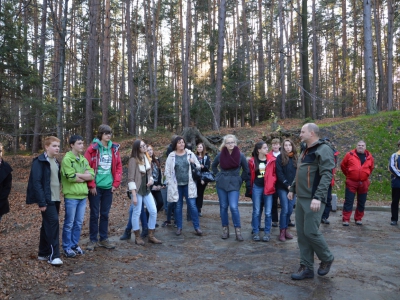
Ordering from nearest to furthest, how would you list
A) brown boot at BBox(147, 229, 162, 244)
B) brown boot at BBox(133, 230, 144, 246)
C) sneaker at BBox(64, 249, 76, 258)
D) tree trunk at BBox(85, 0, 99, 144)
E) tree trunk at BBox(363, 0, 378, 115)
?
sneaker at BBox(64, 249, 76, 258) < brown boot at BBox(133, 230, 144, 246) < brown boot at BBox(147, 229, 162, 244) < tree trunk at BBox(363, 0, 378, 115) < tree trunk at BBox(85, 0, 99, 144)

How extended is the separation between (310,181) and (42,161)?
3.81 m

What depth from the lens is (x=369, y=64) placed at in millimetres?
15867

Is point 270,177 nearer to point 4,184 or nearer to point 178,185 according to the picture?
point 178,185

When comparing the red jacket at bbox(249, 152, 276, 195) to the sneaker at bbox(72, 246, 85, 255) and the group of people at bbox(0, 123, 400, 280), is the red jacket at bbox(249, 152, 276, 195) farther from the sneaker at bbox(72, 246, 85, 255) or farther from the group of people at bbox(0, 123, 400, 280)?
the sneaker at bbox(72, 246, 85, 255)

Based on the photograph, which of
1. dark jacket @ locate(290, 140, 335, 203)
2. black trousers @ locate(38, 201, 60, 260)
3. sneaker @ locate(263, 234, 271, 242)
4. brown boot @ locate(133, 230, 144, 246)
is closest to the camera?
dark jacket @ locate(290, 140, 335, 203)

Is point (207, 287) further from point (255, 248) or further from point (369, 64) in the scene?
point (369, 64)

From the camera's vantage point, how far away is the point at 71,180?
203 inches

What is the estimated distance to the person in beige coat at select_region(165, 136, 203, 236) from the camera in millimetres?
6734

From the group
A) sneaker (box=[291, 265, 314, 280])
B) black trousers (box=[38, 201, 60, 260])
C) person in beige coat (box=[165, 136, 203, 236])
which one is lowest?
sneaker (box=[291, 265, 314, 280])

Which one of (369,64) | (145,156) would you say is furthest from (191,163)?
(369,64)

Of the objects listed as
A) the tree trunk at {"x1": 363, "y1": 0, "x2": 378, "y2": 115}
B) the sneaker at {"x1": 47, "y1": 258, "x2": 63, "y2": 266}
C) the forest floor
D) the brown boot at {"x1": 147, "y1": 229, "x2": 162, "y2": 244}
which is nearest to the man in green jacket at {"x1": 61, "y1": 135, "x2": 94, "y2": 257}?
the forest floor

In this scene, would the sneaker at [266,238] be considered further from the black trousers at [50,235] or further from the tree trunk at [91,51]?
the tree trunk at [91,51]

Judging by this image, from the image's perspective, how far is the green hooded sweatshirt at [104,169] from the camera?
5.64m

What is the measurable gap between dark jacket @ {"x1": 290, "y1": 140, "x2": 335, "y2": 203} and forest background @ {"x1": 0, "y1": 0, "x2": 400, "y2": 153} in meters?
10.3
